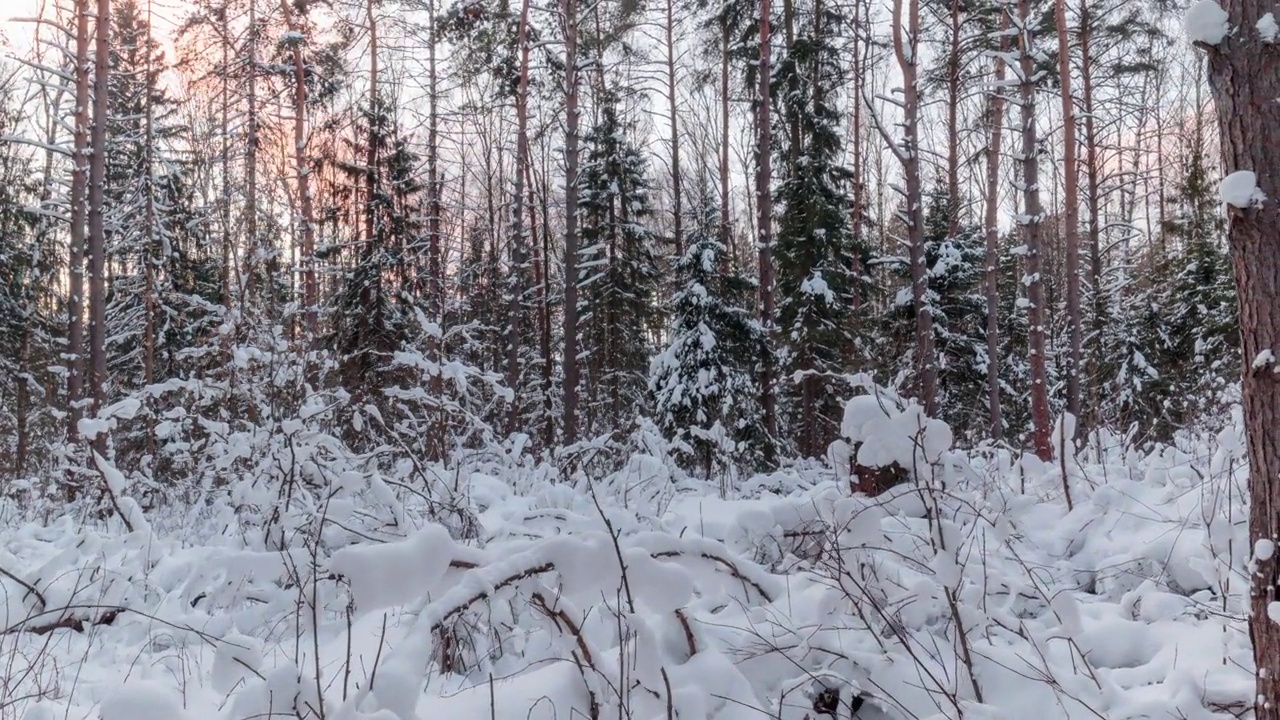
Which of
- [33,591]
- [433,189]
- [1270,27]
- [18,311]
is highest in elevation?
[433,189]

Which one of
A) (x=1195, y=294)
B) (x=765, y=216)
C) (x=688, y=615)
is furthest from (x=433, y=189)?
(x=1195, y=294)

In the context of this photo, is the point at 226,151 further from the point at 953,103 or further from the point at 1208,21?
the point at 1208,21

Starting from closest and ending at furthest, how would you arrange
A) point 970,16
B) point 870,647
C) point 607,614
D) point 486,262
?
point 870,647, point 607,614, point 970,16, point 486,262

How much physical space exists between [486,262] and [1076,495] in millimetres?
20156

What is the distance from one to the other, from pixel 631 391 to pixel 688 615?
16.9 metres

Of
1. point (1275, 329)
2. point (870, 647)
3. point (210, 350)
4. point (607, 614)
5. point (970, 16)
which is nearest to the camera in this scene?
point (1275, 329)

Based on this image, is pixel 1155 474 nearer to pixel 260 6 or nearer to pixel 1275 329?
pixel 1275 329

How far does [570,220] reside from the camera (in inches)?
552

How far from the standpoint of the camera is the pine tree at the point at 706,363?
12.6 m

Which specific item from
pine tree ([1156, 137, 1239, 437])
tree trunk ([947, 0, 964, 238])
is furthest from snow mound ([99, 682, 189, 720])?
pine tree ([1156, 137, 1239, 437])

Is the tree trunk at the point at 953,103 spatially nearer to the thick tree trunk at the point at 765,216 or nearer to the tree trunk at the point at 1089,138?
the tree trunk at the point at 1089,138

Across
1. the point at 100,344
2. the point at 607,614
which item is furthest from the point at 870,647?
the point at 100,344

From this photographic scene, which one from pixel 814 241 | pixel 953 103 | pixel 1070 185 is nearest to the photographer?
pixel 1070 185

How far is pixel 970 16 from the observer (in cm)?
1385
